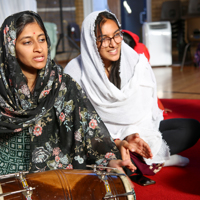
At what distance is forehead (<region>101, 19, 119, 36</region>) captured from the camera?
1.64m

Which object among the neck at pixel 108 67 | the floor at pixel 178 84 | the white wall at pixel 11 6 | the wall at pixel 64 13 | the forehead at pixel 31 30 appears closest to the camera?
the forehead at pixel 31 30

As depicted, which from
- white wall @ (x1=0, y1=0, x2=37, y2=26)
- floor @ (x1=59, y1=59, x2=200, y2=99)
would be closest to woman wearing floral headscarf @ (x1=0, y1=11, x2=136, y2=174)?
white wall @ (x1=0, y1=0, x2=37, y2=26)

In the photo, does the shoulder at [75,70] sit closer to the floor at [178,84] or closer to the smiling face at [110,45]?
the smiling face at [110,45]

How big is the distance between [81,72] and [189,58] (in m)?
6.05

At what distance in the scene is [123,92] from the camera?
5.62 ft

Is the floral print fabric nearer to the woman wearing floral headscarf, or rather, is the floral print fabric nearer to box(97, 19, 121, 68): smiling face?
the woman wearing floral headscarf

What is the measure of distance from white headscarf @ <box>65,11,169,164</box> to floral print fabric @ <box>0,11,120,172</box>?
25 cm

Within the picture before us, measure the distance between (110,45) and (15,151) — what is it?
0.75m

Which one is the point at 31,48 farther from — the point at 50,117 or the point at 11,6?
the point at 11,6

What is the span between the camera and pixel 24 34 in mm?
1361

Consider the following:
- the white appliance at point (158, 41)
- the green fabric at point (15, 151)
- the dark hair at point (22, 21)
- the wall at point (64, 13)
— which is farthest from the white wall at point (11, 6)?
the white appliance at point (158, 41)

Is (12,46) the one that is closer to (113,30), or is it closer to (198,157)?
(113,30)

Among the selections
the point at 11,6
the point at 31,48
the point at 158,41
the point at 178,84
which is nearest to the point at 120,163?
the point at 31,48

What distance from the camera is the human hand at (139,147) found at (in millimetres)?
1387
